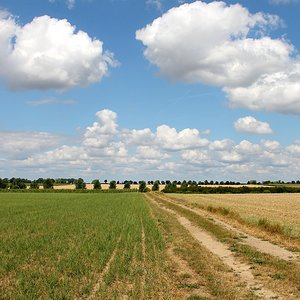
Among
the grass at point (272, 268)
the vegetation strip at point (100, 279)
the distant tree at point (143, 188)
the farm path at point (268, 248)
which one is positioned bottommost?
the farm path at point (268, 248)

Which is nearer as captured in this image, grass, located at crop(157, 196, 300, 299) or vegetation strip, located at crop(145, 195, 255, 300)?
vegetation strip, located at crop(145, 195, 255, 300)

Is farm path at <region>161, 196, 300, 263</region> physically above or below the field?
below

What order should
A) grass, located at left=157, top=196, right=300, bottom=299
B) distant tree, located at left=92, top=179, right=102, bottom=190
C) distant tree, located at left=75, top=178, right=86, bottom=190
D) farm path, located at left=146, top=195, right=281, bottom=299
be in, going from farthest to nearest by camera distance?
distant tree, located at left=75, top=178, right=86, bottom=190 → distant tree, located at left=92, top=179, right=102, bottom=190 → grass, located at left=157, top=196, right=300, bottom=299 → farm path, located at left=146, top=195, right=281, bottom=299

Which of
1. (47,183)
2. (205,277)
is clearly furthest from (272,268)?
A: (47,183)

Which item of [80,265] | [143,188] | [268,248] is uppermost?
[143,188]

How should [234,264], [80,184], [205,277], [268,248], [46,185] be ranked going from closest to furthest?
[205,277] → [234,264] → [268,248] → [46,185] → [80,184]

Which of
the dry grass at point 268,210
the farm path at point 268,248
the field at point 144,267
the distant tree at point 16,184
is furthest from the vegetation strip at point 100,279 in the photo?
the distant tree at point 16,184

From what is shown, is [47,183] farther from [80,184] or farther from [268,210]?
[268,210]

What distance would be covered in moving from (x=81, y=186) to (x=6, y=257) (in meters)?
175

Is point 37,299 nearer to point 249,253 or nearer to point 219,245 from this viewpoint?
point 249,253

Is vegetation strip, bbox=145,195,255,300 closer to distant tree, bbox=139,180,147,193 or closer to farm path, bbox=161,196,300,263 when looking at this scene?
farm path, bbox=161,196,300,263

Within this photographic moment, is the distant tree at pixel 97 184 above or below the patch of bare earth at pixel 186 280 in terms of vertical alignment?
above

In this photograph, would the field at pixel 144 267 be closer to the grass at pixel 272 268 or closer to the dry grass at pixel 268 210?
the grass at pixel 272 268

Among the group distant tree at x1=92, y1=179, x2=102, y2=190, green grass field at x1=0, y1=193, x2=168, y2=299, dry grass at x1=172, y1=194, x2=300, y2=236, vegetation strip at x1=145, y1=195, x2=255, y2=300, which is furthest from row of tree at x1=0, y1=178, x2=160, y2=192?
vegetation strip at x1=145, y1=195, x2=255, y2=300
